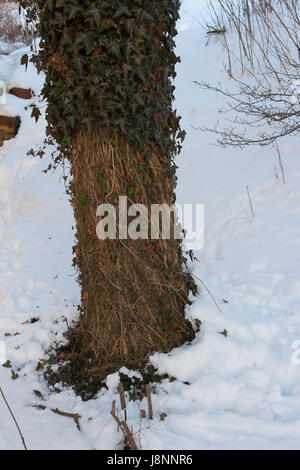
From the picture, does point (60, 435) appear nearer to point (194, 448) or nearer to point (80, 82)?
point (194, 448)

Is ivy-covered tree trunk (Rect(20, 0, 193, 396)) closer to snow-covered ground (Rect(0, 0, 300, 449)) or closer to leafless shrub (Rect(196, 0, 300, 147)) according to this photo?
snow-covered ground (Rect(0, 0, 300, 449))

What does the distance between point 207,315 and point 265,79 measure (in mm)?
4088

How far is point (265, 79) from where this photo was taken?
5.48m

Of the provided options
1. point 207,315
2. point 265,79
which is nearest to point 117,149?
point 207,315

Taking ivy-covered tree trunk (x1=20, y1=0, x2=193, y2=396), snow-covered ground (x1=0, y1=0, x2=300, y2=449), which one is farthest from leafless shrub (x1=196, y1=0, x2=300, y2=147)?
ivy-covered tree trunk (x1=20, y1=0, x2=193, y2=396)

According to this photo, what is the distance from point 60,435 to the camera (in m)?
1.91

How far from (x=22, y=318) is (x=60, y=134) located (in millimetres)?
1497

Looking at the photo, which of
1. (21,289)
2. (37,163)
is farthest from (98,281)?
(37,163)

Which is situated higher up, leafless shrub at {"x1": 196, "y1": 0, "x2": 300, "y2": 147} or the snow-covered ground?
leafless shrub at {"x1": 196, "y1": 0, "x2": 300, "y2": 147}

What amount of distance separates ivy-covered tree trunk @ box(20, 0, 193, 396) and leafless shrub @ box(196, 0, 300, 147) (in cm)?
102

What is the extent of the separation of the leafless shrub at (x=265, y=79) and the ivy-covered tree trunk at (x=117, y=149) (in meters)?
1.02

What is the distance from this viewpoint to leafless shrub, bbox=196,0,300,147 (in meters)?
3.11

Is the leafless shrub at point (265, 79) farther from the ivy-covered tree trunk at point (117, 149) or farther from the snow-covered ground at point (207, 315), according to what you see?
the ivy-covered tree trunk at point (117, 149)

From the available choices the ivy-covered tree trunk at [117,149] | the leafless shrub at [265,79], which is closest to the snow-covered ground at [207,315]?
the ivy-covered tree trunk at [117,149]
